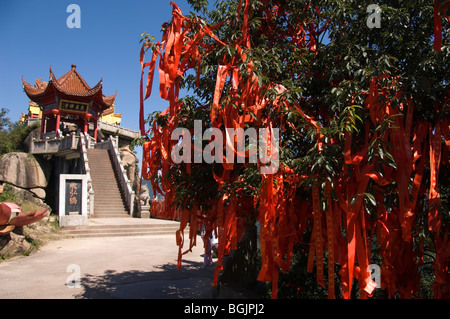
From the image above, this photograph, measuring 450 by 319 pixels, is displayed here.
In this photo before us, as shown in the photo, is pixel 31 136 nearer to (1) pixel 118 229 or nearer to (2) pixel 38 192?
(2) pixel 38 192

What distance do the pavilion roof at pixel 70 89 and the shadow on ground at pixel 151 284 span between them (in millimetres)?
20270

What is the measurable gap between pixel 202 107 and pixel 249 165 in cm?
96

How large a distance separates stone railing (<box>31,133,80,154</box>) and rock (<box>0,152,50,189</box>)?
29.9 inches

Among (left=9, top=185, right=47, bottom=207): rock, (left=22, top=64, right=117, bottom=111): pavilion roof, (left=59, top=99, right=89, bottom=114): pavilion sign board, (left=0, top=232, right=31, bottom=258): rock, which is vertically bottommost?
(left=0, top=232, right=31, bottom=258): rock

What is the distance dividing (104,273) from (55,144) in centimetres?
1733

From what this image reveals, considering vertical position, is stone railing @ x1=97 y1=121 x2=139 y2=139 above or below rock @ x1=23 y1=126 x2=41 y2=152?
above

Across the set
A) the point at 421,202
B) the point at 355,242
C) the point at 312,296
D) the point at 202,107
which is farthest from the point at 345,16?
the point at 312,296

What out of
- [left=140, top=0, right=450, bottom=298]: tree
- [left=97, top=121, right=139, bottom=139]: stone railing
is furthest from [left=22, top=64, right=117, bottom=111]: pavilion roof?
[left=140, top=0, right=450, bottom=298]: tree

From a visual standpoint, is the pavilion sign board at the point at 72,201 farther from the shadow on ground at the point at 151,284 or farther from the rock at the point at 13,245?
the shadow on ground at the point at 151,284

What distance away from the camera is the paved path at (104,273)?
5.50m

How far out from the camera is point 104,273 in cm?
688

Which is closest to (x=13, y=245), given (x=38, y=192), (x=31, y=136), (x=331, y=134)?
(x=331, y=134)

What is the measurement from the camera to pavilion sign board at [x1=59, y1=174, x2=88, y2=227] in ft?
41.0

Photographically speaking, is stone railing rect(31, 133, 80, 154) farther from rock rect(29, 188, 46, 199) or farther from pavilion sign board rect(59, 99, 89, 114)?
pavilion sign board rect(59, 99, 89, 114)
